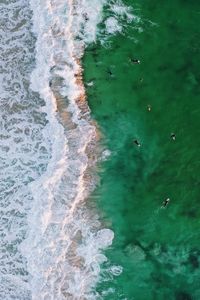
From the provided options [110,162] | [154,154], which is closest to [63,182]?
[110,162]

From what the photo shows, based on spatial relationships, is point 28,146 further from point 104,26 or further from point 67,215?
point 104,26

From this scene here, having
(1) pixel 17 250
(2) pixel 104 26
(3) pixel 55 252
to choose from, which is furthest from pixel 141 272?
(2) pixel 104 26

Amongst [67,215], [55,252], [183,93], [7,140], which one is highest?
[183,93]

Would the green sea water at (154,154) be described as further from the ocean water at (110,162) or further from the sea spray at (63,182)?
the sea spray at (63,182)

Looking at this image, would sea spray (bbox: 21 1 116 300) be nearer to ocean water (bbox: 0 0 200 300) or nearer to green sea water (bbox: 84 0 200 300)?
ocean water (bbox: 0 0 200 300)

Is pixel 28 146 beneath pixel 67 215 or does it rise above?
above

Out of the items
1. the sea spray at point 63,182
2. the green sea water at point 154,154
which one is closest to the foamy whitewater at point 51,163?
the sea spray at point 63,182

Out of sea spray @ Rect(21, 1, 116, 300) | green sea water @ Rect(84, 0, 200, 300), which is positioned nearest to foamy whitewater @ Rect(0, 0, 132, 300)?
sea spray @ Rect(21, 1, 116, 300)
